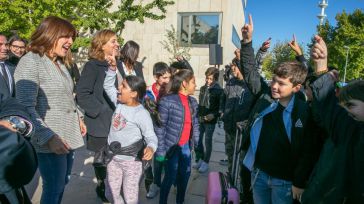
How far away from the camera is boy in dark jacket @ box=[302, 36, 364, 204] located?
154cm

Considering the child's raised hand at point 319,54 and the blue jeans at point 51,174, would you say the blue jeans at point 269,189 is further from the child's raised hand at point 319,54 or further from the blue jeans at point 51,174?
the blue jeans at point 51,174

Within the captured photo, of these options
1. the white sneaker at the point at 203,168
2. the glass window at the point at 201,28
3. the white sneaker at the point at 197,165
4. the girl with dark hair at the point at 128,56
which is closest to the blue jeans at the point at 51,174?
the girl with dark hair at the point at 128,56

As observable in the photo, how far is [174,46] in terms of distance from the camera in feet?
54.1

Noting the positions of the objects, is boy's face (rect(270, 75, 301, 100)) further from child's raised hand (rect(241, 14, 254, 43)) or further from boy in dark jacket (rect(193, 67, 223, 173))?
boy in dark jacket (rect(193, 67, 223, 173))

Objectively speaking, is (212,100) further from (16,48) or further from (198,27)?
(198,27)

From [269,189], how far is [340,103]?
98 centimetres

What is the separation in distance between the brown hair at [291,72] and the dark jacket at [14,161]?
1.91 metres

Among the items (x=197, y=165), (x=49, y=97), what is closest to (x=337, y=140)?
(x=49, y=97)

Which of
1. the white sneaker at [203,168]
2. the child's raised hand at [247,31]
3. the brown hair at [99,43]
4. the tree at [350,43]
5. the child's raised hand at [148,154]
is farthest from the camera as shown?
the tree at [350,43]

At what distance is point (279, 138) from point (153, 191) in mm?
2084

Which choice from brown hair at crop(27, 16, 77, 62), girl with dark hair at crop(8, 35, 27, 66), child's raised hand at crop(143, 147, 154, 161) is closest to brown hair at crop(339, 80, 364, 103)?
child's raised hand at crop(143, 147, 154, 161)

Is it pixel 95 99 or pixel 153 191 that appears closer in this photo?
pixel 95 99

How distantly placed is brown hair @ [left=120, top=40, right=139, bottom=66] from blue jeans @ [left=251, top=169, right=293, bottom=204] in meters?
2.01

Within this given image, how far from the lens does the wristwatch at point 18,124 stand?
124cm
